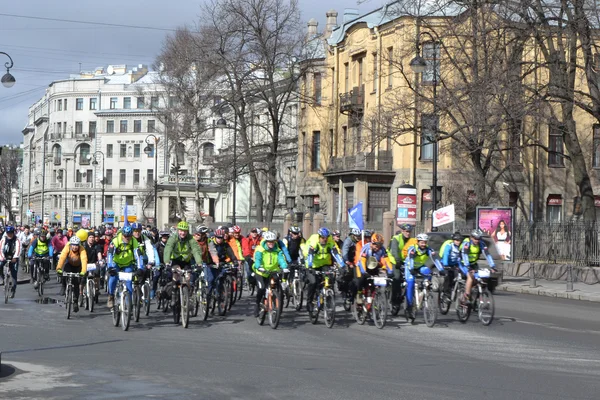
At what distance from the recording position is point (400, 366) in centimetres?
1304

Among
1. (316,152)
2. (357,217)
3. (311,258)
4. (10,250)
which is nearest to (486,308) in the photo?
(311,258)

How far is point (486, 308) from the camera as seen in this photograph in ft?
62.0

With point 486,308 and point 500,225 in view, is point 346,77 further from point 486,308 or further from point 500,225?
point 486,308

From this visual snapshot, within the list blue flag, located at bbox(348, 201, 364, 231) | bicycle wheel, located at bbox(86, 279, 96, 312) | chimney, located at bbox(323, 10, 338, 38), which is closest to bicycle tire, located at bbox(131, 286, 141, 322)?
bicycle wheel, located at bbox(86, 279, 96, 312)

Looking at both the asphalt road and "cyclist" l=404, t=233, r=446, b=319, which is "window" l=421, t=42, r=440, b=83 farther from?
"cyclist" l=404, t=233, r=446, b=319

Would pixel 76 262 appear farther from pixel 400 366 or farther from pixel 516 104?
pixel 516 104

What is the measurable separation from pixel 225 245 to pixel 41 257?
8.64 meters

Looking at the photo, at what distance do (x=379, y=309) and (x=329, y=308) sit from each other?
954 mm

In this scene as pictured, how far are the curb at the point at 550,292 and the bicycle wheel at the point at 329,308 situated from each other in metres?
11.6

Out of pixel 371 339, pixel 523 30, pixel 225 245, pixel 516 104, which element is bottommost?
pixel 371 339

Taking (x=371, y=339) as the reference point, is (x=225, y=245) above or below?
above

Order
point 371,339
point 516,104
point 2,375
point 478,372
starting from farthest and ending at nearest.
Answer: point 516,104
point 371,339
point 478,372
point 2,375

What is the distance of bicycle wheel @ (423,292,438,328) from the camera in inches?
730

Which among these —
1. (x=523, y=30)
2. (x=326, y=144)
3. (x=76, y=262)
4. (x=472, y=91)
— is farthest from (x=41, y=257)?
(x=326, y=144)
